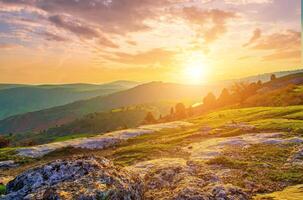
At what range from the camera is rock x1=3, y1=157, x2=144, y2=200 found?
22.9m

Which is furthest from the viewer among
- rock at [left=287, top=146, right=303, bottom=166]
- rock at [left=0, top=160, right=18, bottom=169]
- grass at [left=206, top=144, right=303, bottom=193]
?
rock at [left=0, top=160, right=18, bottom=169]

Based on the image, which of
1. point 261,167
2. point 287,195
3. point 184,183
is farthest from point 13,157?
point 287,195

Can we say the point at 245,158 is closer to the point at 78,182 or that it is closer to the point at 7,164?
the point at 78,182

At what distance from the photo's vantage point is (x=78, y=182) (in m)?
24.4

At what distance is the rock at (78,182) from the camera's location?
22906 mm

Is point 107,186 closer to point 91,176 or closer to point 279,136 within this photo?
point 91,176

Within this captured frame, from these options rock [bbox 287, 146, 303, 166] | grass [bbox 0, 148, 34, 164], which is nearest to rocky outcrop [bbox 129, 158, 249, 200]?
rock [bbox 287, 146, 303, 166]

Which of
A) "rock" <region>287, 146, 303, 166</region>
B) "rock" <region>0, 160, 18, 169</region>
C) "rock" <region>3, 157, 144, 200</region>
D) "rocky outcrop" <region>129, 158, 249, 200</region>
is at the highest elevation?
"rock" <region>3, 157, 144, 200</region>

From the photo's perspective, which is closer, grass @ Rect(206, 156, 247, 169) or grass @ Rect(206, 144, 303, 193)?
grass @ Rect(206, 144, 303, 193)

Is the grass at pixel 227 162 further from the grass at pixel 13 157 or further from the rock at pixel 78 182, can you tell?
the grass at pixel 13 157

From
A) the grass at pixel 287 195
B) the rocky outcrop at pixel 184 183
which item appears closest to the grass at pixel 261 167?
the grass at pixel 287 195

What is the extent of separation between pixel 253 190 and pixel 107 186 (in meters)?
14.2

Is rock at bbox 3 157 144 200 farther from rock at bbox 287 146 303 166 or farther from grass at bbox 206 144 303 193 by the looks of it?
rock at bbox 287 146 303 166

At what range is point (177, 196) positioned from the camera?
2866cm
